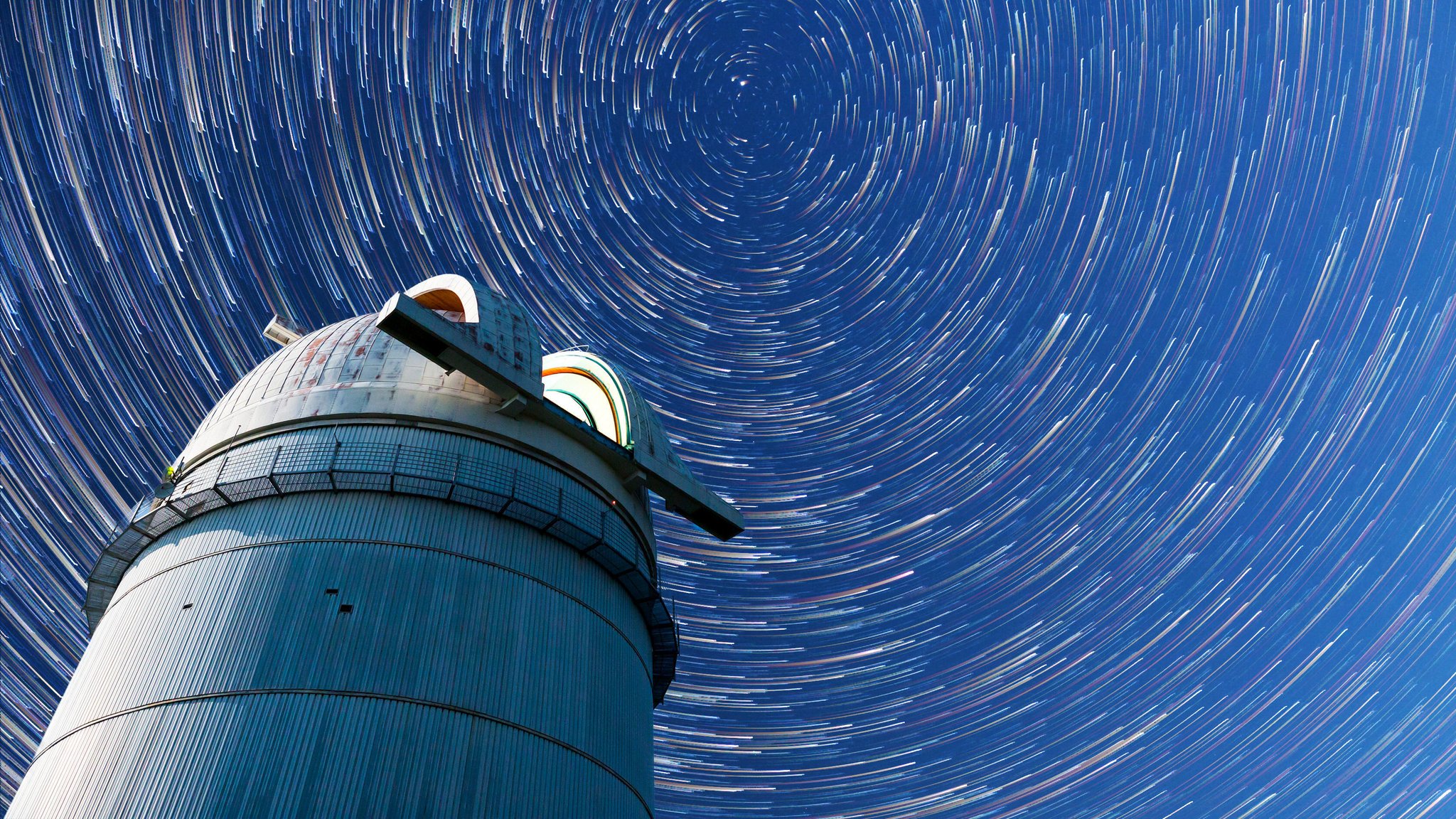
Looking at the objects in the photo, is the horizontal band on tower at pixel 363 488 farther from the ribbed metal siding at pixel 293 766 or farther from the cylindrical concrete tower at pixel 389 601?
the ribbed metal siding at pixel 293 766

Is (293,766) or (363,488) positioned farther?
(363,488)

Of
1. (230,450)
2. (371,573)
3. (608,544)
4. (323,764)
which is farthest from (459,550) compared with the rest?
(230,450)

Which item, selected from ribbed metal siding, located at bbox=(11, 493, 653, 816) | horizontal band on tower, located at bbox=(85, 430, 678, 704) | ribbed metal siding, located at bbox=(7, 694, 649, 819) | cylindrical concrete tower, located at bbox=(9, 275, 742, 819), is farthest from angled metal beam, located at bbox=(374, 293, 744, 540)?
ribbed metal siding, located at bbox=(7, 694, 649, 819)

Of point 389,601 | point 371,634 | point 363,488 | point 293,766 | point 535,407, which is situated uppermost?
point 535,407

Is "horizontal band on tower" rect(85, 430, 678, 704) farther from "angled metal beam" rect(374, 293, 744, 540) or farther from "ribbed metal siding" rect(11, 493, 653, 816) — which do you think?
"angled metal beam" rect(374, 293, 744, 540)

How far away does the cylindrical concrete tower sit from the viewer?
39.4 ft

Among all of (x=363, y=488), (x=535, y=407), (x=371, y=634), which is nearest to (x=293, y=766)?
(x=371, y=634)

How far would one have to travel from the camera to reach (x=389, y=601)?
44.5 ft

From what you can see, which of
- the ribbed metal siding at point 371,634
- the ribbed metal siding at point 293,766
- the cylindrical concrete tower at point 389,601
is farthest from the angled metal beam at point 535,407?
the ribbed metal siding at point 293,766

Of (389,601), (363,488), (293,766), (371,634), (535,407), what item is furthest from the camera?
(535,407)

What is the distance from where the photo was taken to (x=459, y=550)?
14.6m

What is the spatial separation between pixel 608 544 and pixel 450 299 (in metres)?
5.79

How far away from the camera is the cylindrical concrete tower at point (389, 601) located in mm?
12023

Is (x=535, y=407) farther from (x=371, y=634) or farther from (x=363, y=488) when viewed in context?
(x=371, y=634)
